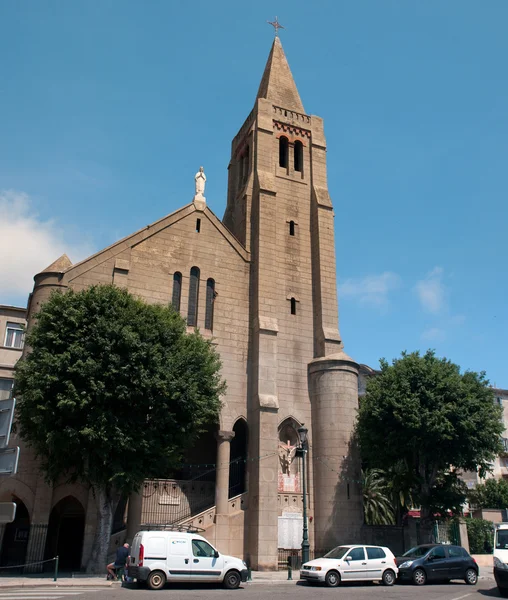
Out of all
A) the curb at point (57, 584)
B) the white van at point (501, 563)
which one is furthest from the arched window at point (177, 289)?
the white van at point (501, 563)

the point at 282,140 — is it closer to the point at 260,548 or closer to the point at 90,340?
the point at 90,340

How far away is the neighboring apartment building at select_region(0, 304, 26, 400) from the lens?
30.6 meters

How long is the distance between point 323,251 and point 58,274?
15.7 m

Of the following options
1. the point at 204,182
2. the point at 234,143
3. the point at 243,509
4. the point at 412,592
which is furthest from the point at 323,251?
Result: the point at 412,592

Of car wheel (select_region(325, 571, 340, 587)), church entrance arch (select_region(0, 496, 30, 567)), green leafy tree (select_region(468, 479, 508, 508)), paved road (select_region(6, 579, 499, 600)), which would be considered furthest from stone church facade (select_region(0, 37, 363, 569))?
green leafy tree (select_region(468, 479, 508, 508))

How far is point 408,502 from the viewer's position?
129ft

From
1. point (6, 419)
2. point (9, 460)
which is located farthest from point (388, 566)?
point (6, 419)

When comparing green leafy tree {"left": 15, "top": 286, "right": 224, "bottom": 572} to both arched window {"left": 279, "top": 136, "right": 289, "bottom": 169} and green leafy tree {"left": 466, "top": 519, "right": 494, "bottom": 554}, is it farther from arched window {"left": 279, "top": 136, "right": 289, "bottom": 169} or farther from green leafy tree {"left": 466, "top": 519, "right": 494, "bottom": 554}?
green leafy tree {"left": 466, "top": 519, "right": 494, "bottom": 554}

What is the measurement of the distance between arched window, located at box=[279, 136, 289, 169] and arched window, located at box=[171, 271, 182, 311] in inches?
450

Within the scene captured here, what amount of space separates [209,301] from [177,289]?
1.97m

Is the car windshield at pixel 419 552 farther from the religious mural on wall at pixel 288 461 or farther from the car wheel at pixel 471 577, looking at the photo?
the religious mural on wall at pixel 288 461

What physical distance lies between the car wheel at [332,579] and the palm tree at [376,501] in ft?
74.8

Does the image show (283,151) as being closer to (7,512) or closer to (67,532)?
(67,532)

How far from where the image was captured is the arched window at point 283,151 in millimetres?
37828
